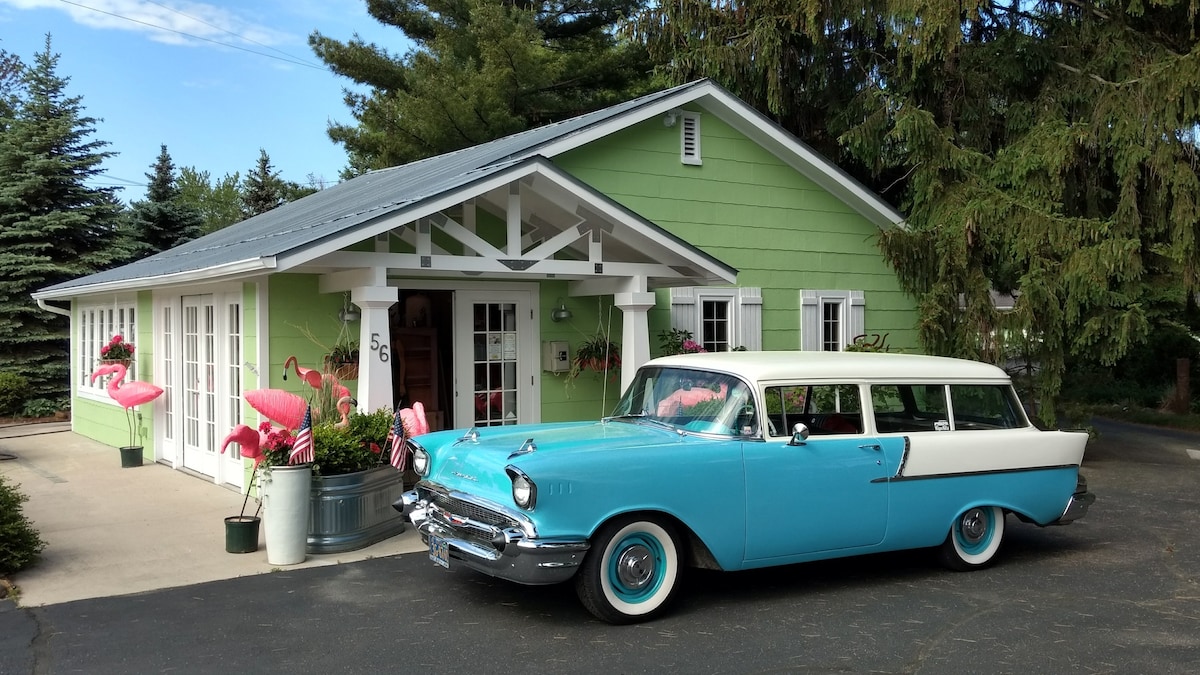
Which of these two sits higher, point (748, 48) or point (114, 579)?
point (748, 48)

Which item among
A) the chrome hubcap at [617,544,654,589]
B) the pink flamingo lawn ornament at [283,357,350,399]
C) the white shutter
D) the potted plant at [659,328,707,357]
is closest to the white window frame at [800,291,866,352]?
the white shutter

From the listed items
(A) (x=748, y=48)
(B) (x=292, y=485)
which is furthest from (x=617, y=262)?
(A) (x=748, y=48)

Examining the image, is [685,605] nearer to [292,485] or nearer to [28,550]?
[292,485]

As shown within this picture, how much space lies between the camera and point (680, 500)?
5527mm

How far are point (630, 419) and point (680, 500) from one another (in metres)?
1.26

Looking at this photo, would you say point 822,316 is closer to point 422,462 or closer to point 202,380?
point 202,380

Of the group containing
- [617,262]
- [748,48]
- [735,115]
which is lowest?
[617,262]

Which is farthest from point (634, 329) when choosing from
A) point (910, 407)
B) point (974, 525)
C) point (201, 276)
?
point (201, 276)

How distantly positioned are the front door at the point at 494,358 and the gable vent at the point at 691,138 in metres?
3.21

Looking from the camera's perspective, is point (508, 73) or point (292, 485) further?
point (508, 73)

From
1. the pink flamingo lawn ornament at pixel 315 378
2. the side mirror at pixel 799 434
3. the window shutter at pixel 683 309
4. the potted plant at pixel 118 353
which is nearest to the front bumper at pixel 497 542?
the side mirror at pixel 799 434

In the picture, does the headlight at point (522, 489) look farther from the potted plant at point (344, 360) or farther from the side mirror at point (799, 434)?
the potted plant at point (344, 360)

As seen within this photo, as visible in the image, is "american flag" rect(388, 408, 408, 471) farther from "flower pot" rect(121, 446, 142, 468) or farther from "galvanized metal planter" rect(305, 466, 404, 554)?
"flower pot" rect(121, 446, 142, 468)

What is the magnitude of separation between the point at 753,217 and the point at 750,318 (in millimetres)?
1439
